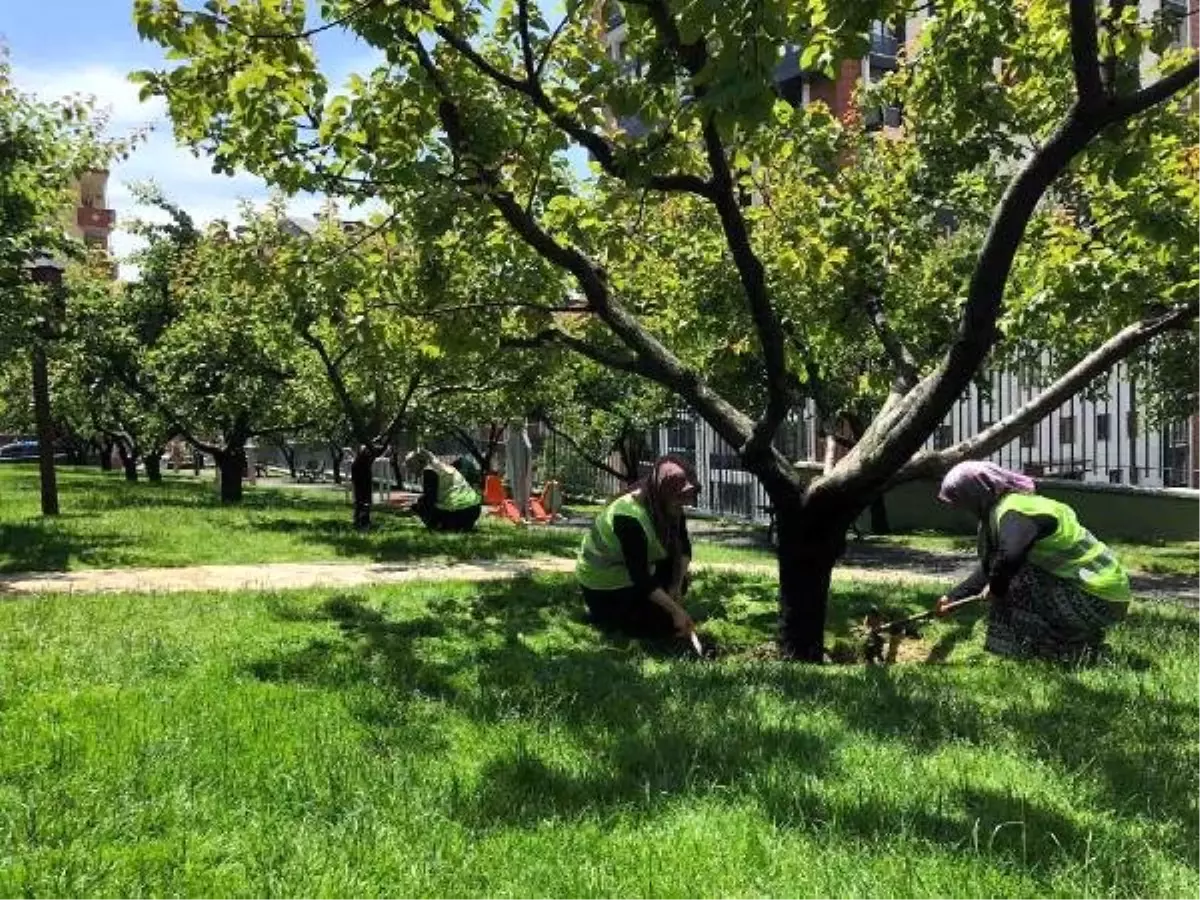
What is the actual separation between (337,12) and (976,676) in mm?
5984

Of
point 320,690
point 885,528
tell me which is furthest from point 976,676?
point 885,528

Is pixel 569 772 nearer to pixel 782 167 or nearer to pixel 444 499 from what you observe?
pixel 782 167

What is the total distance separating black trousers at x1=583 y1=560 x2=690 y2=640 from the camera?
310 inches

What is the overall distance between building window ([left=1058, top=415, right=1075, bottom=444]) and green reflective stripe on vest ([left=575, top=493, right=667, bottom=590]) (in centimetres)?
1083

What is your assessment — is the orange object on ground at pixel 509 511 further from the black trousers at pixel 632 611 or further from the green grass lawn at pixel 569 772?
the green grass lawn at pixel 569 772

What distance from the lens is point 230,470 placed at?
71.5ft

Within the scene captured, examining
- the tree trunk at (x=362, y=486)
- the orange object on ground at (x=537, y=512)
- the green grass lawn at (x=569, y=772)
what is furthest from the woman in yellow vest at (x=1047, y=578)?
the orange object on ground at (x=537, y=512)

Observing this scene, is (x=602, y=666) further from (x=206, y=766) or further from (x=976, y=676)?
(x=206, y=766)

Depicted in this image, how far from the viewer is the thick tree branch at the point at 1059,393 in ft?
25.0

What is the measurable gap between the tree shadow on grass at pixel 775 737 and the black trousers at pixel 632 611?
1.77 ft

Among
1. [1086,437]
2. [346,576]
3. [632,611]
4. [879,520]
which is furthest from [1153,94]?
[879,520]

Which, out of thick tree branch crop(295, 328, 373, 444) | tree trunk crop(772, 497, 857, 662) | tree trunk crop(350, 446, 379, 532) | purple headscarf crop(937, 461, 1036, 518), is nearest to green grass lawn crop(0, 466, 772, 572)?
tree trunk crop(350, 446, 379, 532)

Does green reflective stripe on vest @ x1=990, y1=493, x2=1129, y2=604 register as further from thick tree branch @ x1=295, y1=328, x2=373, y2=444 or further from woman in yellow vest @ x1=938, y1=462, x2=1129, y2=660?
thick tree branch @ x1=295, y1=328, x2=373, y2=444

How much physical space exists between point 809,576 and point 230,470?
16.1 m
